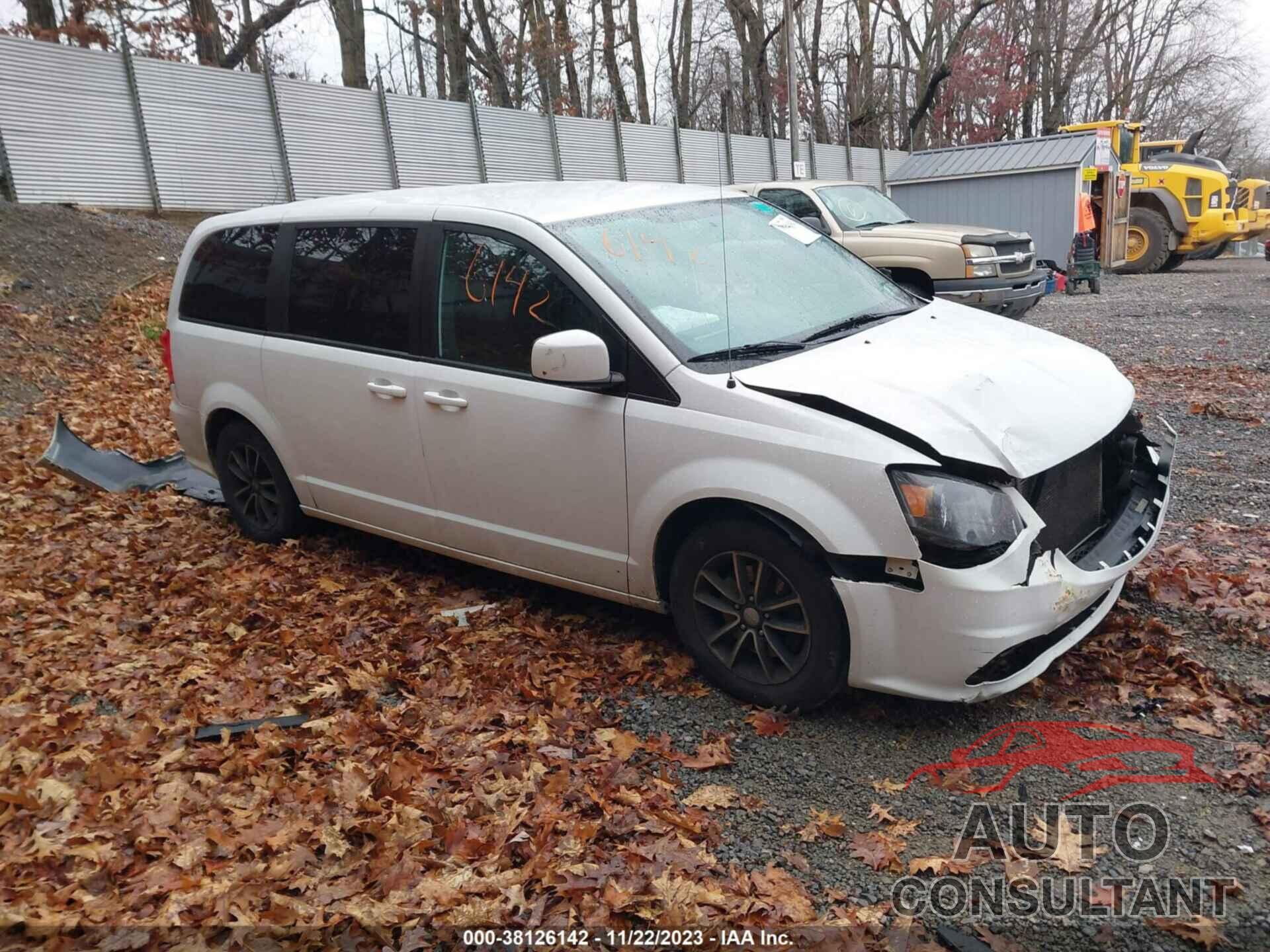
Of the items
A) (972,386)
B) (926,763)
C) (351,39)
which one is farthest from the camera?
(351,39)

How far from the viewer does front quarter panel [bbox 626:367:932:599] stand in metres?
3.24

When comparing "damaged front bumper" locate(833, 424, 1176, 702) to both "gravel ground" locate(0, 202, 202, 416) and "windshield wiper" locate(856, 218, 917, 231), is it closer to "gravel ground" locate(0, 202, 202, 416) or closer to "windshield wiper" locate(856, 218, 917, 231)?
"gravel ground" locate(0, 202, 202, 416)

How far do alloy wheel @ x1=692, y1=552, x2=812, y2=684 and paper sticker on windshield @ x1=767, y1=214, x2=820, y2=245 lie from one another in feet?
6.39

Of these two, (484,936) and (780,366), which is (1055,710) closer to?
(780,366)

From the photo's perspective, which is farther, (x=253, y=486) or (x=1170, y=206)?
(x=1170, y=206)

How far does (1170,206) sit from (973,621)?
21.6 meters

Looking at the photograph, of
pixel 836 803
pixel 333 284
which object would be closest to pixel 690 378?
pixel 836 803

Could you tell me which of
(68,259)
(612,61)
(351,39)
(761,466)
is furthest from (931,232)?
(612,61)

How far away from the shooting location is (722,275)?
4.26 metres

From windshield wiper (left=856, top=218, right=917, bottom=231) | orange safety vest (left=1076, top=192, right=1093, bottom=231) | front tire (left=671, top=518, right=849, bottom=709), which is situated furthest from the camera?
orange safety vest (left=1076, top=192, right=1093, bottom=231)

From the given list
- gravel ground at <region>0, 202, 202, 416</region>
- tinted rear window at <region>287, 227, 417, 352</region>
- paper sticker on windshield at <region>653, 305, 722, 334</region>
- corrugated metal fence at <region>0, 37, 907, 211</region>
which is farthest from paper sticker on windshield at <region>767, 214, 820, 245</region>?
corrugated metal fence at <region>0, 37, 907, 211</region>

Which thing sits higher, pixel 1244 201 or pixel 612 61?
pixel 612 61

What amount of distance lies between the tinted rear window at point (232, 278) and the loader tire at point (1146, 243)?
2059 centimetres

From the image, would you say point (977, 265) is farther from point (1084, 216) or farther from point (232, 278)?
point (1084, 216)
